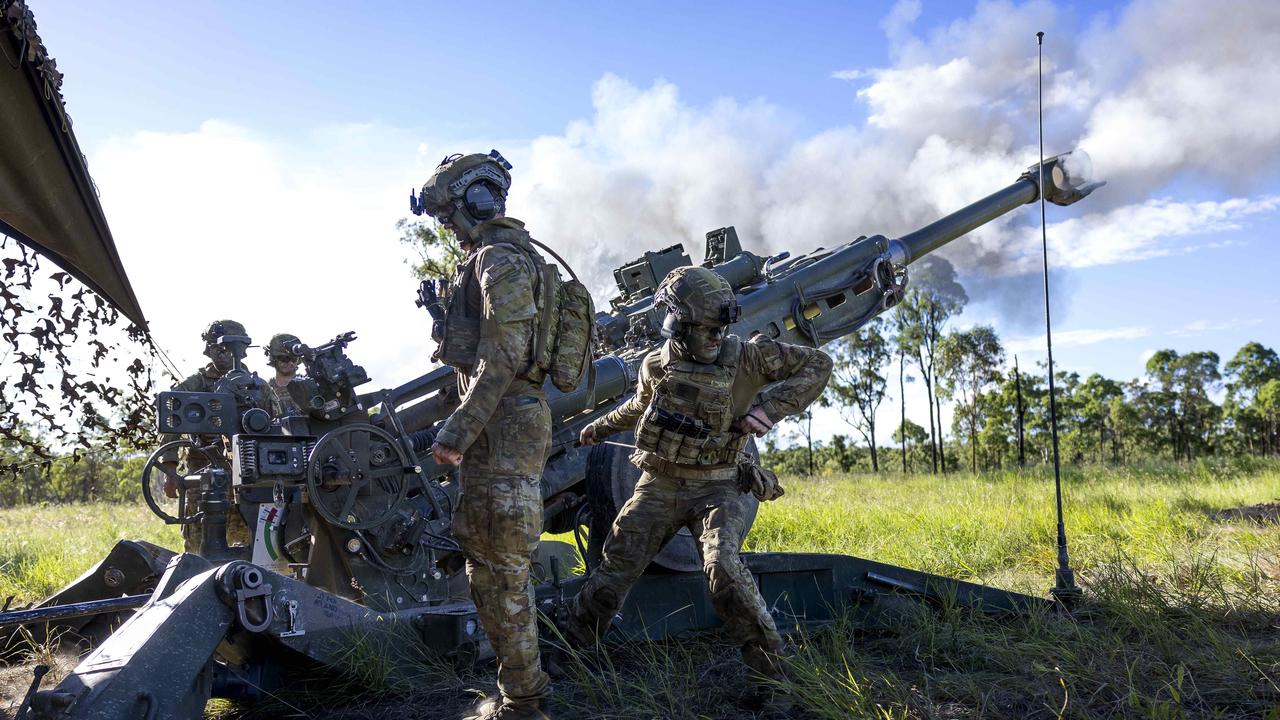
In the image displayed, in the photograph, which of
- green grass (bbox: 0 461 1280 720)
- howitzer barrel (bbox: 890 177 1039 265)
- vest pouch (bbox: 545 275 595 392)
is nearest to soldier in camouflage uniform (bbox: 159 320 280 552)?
green grass (bbox: 0 461 1280 720)

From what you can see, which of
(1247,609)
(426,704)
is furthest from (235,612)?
(1247,609)

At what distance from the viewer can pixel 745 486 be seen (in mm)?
4172

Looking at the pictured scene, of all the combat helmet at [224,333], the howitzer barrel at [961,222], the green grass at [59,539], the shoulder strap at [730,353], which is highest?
the howitzer barrel at [961,222]

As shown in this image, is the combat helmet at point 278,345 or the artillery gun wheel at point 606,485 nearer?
the artillery gun wheel at point 606,485

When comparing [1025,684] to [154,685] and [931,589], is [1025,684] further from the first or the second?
[154,685]

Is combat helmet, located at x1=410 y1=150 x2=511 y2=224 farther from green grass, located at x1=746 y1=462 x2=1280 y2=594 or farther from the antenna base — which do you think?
green grass, located at x1=746 y1=462 x2=1280 y2=594

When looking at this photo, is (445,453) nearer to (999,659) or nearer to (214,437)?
(999,659)

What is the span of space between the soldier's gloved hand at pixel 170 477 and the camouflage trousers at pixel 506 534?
3951 millimetres

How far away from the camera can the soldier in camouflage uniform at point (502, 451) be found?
139 inches

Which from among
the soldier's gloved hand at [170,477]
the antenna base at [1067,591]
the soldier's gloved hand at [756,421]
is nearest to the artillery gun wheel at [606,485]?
the soldier's gloved hand at [756,421]

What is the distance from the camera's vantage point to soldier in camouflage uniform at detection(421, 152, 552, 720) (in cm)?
354

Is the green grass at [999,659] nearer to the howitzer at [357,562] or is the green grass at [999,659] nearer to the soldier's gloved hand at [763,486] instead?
the howitzer at [357,562]

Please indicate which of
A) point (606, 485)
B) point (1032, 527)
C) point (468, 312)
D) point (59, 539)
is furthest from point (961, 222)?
point (59, 539)

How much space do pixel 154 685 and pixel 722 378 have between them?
7.64 ft
